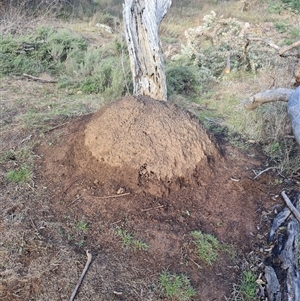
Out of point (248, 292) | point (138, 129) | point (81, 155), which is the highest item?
point (138, 129)

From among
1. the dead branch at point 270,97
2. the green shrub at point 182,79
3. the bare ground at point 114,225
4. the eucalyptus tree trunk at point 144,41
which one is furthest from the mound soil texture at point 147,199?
the green shrub at point 182,79

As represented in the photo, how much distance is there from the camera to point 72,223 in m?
2.63

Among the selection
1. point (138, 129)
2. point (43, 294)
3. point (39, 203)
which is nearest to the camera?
point (43, 294)

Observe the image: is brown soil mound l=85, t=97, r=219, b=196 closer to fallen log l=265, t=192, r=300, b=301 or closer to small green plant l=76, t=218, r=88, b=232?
small green plant l=76, t=218, r=88, b=232

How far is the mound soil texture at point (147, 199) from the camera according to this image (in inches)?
91.4

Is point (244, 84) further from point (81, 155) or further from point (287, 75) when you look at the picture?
point (81, 155)

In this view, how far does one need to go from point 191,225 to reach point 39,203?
3.81ft

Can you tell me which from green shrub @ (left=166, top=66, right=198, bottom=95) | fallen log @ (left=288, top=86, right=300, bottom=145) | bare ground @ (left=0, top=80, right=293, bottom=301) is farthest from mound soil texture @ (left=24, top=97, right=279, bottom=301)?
green shrub @ (left=166, top=66, right=198, bottom=95)

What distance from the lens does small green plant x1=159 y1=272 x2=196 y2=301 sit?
2201mm

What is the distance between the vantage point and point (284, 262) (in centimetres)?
245

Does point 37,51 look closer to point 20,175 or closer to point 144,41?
point 144,41

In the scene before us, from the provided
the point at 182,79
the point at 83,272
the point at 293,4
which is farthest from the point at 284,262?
the point at 293,4

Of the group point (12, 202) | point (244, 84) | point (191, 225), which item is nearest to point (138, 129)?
point (191, 225)

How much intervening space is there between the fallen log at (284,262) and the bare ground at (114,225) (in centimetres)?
8
